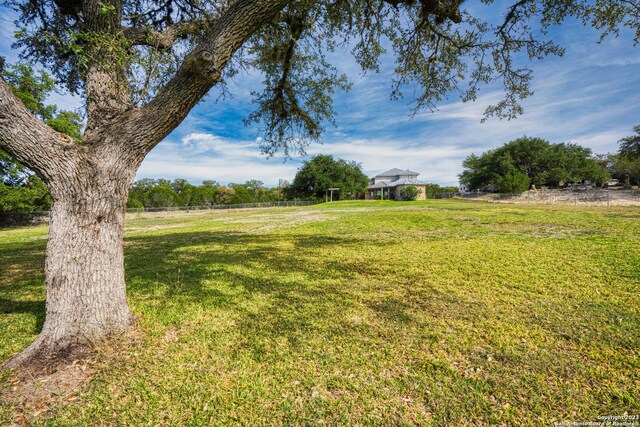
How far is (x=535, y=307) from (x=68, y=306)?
19.9 feet

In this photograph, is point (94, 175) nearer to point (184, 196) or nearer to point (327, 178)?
point (184, 196)

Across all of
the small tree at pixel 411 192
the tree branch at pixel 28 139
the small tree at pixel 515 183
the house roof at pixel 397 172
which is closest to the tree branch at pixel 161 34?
the tree branch at pixel 28 139

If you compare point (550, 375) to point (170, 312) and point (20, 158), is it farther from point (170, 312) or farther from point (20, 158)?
point (20, 158)

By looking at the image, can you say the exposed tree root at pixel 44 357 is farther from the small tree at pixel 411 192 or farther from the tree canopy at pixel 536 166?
the small tree at pixel 411 192

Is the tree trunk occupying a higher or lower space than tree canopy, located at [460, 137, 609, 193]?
lower

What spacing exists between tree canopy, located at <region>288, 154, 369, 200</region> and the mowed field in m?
53.9

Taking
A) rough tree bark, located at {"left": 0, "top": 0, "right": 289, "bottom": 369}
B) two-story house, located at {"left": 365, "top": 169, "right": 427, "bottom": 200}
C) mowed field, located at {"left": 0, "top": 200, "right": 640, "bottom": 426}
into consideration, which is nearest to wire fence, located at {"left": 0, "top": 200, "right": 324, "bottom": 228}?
mowed field, located at {"left": 0, "top": 200, "right": 640, "bottom": 426}

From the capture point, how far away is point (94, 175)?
2.86 meters

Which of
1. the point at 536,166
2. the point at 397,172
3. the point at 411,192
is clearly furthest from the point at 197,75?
the point at 397,172

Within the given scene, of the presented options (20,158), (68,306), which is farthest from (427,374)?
(20,158)

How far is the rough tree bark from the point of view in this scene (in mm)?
2693

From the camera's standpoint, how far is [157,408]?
7.02 ft

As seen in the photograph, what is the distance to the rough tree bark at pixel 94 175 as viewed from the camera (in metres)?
2.69

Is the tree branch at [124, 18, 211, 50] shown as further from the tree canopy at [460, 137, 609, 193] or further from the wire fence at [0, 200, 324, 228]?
the tree canopy at [460, 137, 609, 193]
